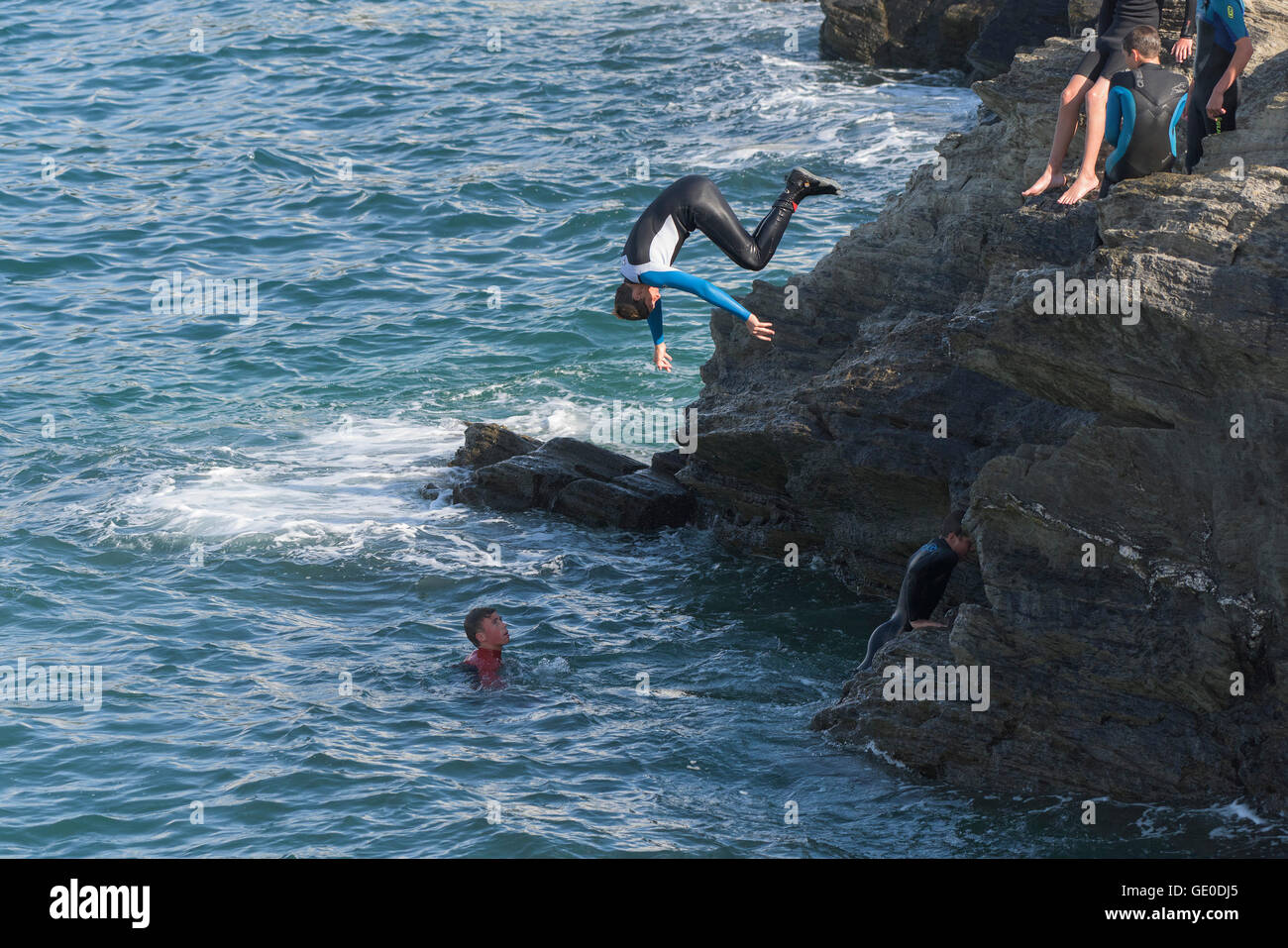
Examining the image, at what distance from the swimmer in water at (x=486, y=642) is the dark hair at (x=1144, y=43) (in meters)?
8.35

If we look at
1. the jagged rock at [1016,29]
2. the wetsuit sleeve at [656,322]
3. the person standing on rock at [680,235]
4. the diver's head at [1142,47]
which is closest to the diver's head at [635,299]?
the person standing on rock at [680,235]

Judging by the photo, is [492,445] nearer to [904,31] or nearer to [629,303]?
[629,303]

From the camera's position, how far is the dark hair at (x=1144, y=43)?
530 inches

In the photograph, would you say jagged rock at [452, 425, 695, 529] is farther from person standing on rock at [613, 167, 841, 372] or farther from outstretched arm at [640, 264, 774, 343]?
outstretched arm at [640, 264, 774, 343]

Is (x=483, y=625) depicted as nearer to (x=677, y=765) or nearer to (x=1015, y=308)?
(x=677, y=765)

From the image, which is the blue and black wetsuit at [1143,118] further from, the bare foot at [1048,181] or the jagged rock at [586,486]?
the jagged rock at [586,486]

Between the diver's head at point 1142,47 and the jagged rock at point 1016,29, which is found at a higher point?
the jagged rock at point 1016,29

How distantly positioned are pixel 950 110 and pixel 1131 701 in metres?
24.1

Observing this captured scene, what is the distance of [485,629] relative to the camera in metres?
15.6

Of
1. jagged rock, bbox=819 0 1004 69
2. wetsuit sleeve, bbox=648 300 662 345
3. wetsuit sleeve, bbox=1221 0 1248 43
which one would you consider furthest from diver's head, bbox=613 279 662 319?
jagged rock, bbox=819 0 1004 69

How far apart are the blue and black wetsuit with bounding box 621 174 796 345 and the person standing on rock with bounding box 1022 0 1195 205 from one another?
2.55m

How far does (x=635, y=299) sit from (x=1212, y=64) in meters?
5.79

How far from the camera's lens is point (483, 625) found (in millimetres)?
15547

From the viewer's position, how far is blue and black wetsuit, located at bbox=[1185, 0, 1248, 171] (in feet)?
44.0
